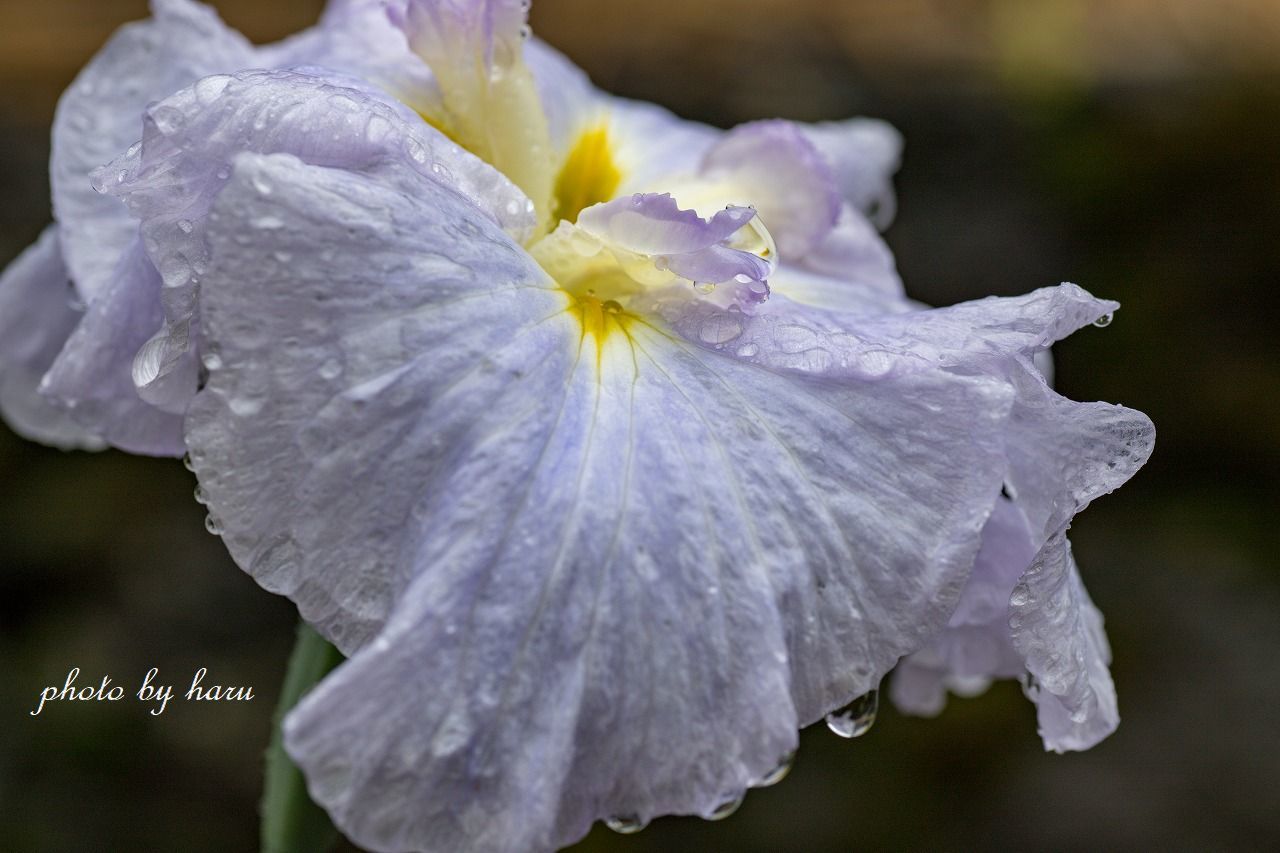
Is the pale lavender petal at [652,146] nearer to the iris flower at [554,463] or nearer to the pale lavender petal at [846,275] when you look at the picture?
the pale lavender petal at [846,275]

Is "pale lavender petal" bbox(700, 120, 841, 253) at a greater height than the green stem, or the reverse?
"pale lavender petal" bbox(700, 120, 841, 253)

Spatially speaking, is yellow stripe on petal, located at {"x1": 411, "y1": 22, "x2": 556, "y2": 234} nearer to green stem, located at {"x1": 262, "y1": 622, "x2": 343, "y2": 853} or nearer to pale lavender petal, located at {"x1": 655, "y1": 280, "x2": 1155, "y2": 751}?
pale lavender petal, located at {"x1": 655, "y1": 280, "x2": 1155, "y2": 751}

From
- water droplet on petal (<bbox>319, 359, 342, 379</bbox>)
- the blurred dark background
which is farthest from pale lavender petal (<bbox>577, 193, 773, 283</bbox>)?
the blurred dark background

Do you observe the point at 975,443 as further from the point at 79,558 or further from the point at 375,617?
the point at 79,558

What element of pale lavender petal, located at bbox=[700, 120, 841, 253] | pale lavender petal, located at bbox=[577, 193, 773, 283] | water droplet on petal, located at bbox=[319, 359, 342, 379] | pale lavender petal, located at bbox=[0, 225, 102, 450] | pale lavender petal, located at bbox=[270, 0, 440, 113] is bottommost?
pale lavender petal, located at bbox=[0, 225, 102, 450]

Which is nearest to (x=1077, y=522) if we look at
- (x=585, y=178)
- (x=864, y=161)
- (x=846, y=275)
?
(x=864, y=161)

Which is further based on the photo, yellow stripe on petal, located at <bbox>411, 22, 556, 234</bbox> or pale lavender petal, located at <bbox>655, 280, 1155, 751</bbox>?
yellow stripe on petal, located at <bbox>411, 22, 556, 234</bbox>

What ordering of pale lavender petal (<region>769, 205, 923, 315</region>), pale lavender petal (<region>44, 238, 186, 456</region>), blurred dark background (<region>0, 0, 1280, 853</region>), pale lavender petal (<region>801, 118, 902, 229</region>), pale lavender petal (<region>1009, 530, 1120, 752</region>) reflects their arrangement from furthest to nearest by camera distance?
blurred dark background (<region>0, 0, 1280, 853</region>) < pale lavender petal (<region>801, 118, 902, 229</region>) < pale lavender petal (<region>769, 205, 923, 315</region>) < pale lavender petal (<region>44, 238, 186, 456</region>) < pale lavender petal (<region>1009, 530, 1120, 752</region>)
